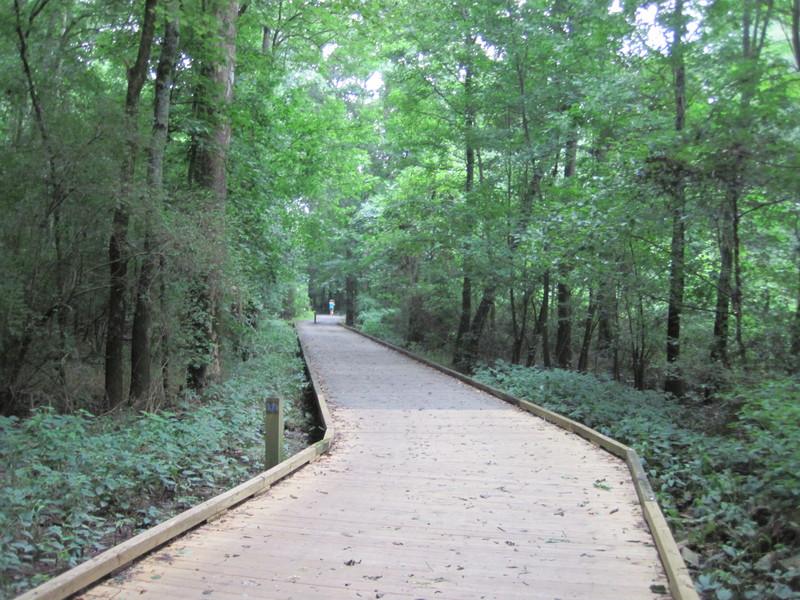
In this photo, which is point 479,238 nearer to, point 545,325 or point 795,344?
point 545,325

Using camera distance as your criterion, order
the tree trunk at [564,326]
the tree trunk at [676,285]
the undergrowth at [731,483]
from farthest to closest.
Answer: the tree trunk at [564,326], the tree trunk at [676,285], the undergrowth at [731,483]

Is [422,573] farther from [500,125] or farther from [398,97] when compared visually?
[398,97]

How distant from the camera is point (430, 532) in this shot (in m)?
4.37

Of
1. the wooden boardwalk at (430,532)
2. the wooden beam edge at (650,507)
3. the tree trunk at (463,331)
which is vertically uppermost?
the tree trunk at (463,331)

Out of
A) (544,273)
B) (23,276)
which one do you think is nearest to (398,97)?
(544,273)

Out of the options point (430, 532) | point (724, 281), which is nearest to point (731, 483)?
point (430, 532)

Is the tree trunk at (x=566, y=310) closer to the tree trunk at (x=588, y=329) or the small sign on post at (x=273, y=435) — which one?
the tree trunk at (x=588, y=329)

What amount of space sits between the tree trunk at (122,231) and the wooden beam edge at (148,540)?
13.3ft

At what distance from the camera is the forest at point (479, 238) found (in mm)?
5395

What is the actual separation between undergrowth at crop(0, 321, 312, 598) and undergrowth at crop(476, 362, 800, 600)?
161 inches

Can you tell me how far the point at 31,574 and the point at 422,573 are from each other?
2.38m

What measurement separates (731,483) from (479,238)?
36.0 feet

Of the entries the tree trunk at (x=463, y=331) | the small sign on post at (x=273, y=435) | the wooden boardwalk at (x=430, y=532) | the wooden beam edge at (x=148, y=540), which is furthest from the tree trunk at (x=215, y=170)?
the tree trunk at (x=463, y=331)

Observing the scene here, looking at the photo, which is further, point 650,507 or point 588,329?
point 588,329
